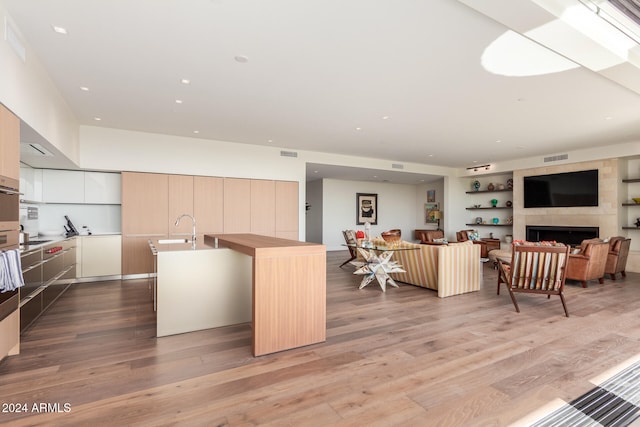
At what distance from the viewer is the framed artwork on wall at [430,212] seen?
461 inches

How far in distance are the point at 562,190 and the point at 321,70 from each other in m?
7.87

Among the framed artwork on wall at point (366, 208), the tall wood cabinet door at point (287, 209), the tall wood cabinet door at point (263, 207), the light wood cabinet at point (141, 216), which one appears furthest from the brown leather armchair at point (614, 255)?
the light wood cabinet at point (141, 216)

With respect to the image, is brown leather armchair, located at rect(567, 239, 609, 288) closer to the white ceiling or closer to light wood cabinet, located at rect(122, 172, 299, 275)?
the white ceiling

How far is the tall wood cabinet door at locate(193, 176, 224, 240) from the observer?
655cm

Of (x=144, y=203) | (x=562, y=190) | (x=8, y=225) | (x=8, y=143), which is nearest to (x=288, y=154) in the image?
(x=144, y=203)

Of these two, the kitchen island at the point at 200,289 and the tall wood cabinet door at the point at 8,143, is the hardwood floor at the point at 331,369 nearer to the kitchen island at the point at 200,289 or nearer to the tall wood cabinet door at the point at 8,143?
the kitchen island at the point at 200,289

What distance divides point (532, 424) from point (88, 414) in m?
2.61

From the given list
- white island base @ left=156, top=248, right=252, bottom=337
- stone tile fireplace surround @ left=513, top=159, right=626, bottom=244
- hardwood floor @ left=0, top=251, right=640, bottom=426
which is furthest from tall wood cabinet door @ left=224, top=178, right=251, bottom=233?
stone tile fireplace surround @ left=513, top=159, right=626, bottom=244

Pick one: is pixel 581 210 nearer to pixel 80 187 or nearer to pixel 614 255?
pixel 614 255

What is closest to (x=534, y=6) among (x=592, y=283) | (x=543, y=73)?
(x=543, y=73)

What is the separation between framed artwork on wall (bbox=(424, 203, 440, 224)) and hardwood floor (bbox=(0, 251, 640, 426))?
7733mm

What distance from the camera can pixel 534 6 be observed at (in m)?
2.33

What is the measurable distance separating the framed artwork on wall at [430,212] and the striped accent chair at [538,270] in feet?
24.5

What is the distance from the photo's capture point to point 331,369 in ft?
8.04
